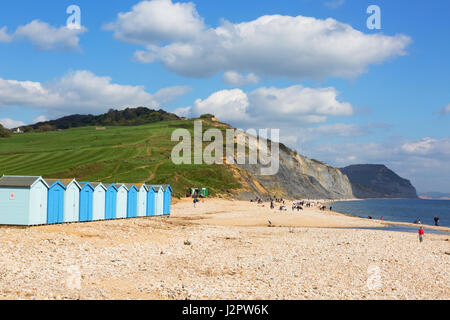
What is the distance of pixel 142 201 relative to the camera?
52.5 metres

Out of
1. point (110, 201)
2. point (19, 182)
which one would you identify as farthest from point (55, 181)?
point (110, 201)

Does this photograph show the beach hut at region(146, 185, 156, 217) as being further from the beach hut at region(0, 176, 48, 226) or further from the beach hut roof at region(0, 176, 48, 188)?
the beach hut at region(0, 176, 48, 226)

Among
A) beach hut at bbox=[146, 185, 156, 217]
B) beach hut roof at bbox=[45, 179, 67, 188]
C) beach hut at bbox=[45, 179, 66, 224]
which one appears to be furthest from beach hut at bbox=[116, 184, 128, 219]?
beach hut at bbox=[45, 179, 66, 224]

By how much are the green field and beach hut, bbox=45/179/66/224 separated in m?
51.7

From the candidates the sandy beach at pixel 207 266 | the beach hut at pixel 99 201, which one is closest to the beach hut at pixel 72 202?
the beach hut at pixel 99 201

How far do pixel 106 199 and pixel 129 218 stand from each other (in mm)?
5284

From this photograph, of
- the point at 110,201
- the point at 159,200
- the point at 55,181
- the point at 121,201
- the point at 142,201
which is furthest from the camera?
the point at 159,200

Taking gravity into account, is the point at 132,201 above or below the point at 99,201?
below

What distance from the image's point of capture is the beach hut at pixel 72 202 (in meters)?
38.6

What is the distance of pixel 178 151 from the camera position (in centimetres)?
13075

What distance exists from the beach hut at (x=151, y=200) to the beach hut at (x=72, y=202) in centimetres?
1420

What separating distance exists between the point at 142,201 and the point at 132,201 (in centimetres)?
238

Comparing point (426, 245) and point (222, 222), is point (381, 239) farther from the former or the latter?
point (222, 222)

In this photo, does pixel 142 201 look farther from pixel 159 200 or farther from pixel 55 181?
pixel 55 181
